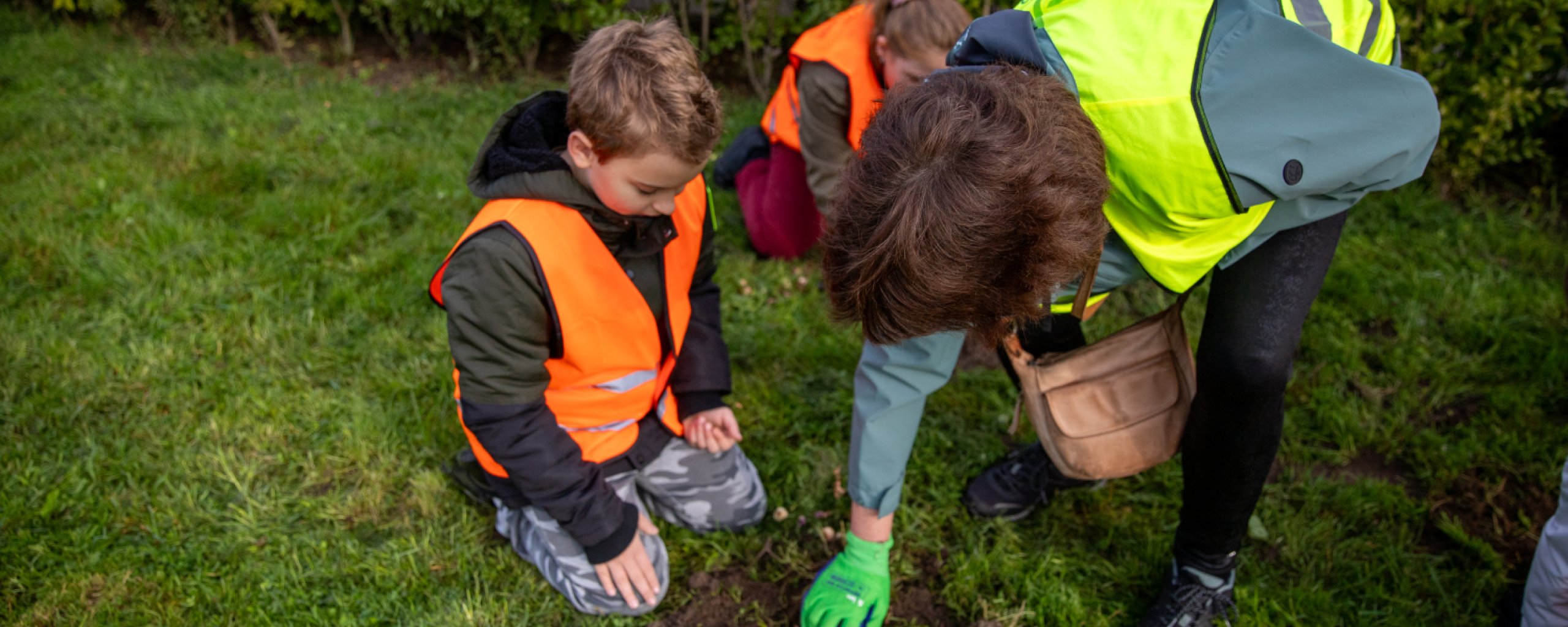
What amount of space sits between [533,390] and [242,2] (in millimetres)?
4657

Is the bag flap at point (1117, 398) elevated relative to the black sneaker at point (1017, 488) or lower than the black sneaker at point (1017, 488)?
elevated

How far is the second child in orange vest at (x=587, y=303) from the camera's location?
1.83m

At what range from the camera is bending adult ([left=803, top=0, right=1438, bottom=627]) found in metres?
1.28

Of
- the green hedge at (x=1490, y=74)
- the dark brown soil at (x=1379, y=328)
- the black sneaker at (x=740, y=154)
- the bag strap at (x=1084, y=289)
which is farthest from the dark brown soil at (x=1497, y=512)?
the black sneaker at (x=740, y=154)

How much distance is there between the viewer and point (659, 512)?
244cm

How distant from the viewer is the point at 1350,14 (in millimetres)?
1594

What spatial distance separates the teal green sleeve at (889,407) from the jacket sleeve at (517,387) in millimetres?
561

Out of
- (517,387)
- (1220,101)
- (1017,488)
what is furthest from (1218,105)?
(517,387)

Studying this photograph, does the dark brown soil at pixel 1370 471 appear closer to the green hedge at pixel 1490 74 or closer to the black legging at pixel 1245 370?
the black legging at pixel 1245 370

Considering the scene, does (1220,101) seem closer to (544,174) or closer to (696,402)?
(544,174)

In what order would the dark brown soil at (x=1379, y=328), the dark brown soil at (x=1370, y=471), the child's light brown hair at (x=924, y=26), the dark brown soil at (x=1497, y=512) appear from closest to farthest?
the dark brown soil at (x=1497, y=512), the dark brown soil at (x=1370, y=471), the child's light brown hair at (x=924, y=26), the dark brown soil at (x=1379, y=328)

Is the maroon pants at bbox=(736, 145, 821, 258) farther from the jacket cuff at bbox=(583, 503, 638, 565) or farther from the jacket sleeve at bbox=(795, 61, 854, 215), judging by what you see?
the jacket cuff at bbox=(583, 503, 638, 565)

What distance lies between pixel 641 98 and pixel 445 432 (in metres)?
1.28

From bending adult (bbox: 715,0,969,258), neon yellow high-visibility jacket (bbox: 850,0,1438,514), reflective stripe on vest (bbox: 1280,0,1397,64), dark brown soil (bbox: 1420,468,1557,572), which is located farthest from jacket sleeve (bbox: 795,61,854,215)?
dark brown soil (bbox: 1420,468,1557,572)
